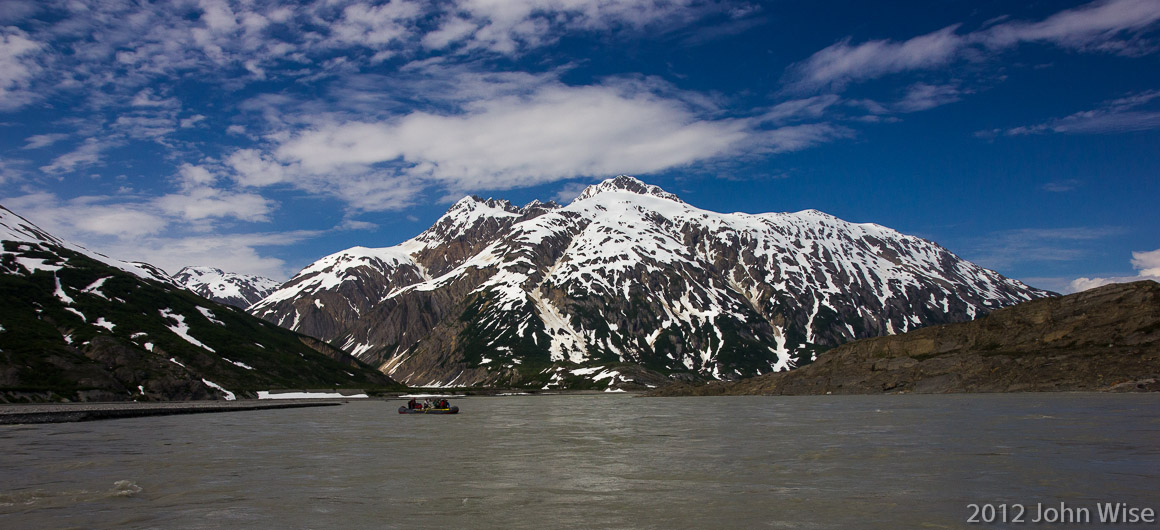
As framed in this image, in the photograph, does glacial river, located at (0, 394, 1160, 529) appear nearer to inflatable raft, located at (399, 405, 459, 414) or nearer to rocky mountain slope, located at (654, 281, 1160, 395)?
inflatable raft, located at (399, 405, 459, 414)

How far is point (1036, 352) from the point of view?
158m

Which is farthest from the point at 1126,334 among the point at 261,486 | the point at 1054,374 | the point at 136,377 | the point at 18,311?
the point at 18,311

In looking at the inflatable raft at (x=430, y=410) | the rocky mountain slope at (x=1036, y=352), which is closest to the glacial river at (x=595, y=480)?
the inflatable raft at (x=430, y=410)

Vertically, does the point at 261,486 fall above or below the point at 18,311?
below

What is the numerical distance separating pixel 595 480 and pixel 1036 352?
162 meters

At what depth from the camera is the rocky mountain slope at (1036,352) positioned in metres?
141

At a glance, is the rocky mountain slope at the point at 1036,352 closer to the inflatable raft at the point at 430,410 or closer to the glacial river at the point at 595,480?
the glacial river at the point at 595,480

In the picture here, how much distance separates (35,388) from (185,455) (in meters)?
147

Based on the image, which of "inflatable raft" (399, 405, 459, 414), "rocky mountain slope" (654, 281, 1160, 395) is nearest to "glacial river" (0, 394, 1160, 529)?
"inflatable raft" (399, 405, 459, 414)

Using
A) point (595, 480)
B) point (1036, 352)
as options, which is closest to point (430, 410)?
point (595, 480)

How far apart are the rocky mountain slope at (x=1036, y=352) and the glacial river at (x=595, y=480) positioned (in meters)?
102

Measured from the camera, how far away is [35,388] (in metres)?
158

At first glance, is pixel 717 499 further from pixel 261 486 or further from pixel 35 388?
pixel 35 388

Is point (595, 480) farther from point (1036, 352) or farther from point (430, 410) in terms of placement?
point (1036, 352)
